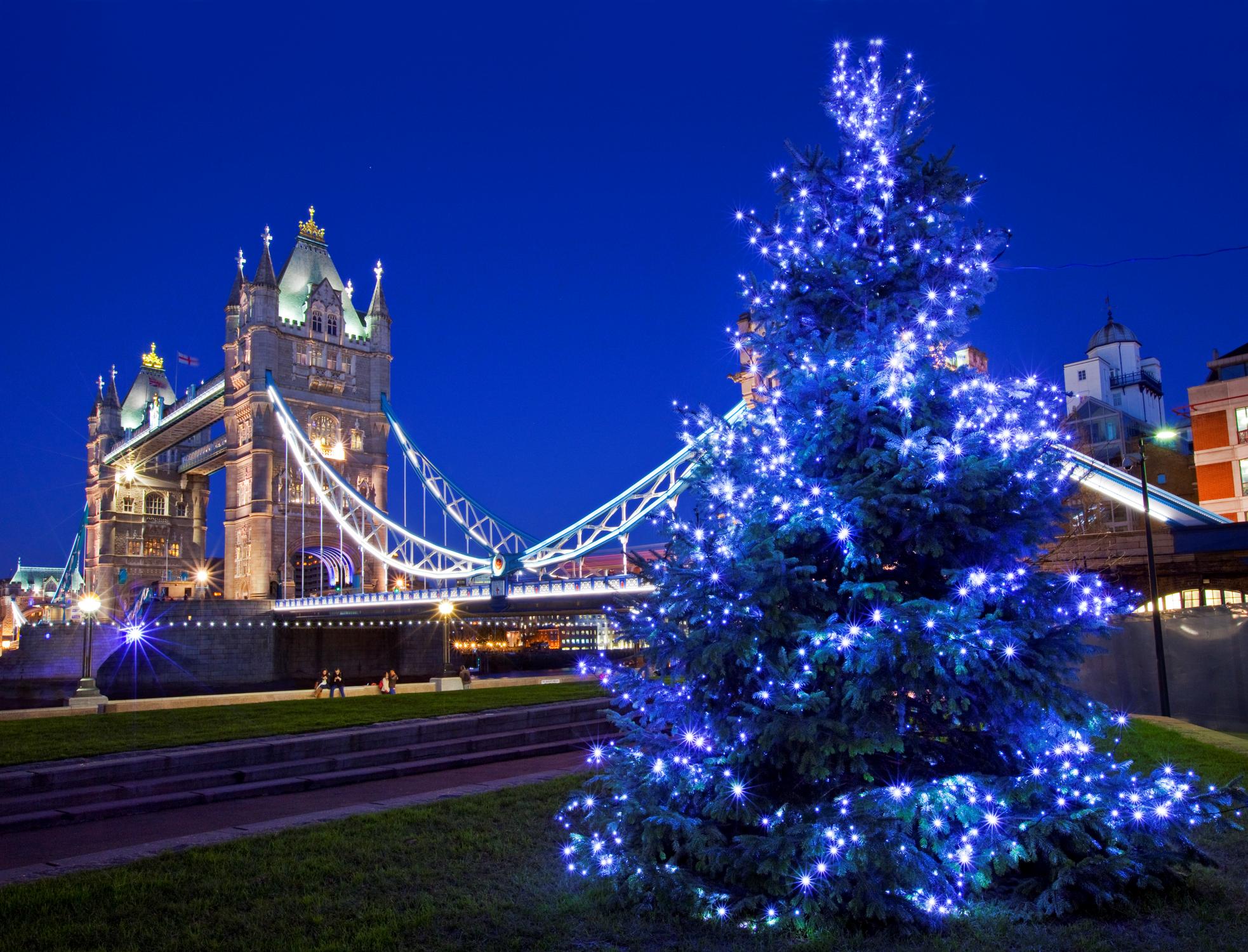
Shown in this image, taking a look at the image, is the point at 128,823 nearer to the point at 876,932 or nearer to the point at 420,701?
the point at 876,932

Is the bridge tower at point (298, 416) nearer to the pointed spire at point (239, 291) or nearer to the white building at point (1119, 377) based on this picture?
the pointed spire at point (239, 291)

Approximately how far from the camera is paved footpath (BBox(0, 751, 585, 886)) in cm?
728

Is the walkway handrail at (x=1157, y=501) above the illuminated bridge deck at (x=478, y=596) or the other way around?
above

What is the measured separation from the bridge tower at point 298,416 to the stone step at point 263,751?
5208 centimetres

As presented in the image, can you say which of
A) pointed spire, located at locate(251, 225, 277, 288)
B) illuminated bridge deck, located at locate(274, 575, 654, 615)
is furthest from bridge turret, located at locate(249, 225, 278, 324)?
illuminated bridge deck, located at locate(274, 575, 654, 615)

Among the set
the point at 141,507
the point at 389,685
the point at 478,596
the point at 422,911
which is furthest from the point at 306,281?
the point at 422,911

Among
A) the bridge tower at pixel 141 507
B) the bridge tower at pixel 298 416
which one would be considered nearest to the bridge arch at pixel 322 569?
the bridge tower at pixel 298 416

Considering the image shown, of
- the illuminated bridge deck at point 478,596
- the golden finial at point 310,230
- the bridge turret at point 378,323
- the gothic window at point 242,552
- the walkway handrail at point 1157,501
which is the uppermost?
the golden finial at point 310,230

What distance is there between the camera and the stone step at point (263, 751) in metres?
10.1

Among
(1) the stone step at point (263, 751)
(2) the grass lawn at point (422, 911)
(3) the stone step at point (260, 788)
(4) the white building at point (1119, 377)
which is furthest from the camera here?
(4) the white building at point (1119, 377)

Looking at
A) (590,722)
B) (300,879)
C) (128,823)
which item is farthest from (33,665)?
(300,879)

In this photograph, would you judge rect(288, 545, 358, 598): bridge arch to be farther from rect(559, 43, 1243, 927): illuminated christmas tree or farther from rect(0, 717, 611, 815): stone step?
rect(559, 43, 1243, 927): illuminated christmas tree

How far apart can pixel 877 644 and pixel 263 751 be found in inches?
364

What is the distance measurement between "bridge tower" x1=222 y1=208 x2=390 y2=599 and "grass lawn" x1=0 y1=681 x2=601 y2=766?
154ft
